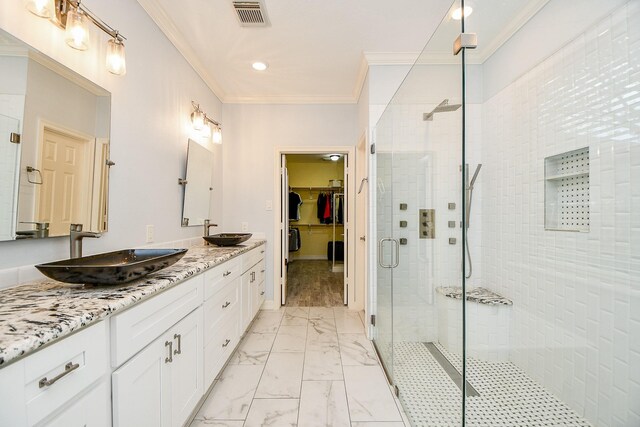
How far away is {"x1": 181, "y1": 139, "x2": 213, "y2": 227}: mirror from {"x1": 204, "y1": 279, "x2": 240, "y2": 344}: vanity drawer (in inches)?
30.8

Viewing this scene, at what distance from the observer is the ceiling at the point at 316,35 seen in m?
1.92

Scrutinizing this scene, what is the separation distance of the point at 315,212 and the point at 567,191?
557cm

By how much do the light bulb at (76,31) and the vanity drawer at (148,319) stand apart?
121 cm

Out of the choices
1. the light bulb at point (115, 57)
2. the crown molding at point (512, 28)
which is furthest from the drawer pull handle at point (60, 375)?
the crown molding at point (512, 28)

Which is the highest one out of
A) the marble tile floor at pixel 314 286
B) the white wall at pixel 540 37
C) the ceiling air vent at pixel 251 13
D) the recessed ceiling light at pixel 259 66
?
the recessed ceiling light at pixel 259 66

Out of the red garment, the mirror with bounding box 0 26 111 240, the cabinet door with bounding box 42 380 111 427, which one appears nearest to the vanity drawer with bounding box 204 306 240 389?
the cabinet door with bounding box 42 380 111 427

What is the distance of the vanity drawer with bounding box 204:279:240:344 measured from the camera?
1624 millimetres

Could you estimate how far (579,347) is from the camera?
1.54 m

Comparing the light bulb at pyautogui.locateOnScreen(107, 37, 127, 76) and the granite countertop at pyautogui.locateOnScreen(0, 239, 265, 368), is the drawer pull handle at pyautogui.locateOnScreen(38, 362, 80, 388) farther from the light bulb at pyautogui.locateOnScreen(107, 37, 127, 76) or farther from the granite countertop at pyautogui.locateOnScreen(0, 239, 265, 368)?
the light bulb at pyautogui.locateOnScreen(107, 37, 127, 76)

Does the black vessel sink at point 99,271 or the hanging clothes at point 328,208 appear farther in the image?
the hanging clothes at point 328,208

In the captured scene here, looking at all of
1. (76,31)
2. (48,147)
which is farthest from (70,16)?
(48,147)

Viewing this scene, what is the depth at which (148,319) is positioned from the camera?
3.44ft

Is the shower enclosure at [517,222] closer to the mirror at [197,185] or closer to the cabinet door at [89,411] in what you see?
the cabinet door at [89,411]

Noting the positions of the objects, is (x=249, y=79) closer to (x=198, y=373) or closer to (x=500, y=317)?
(x=198, y=373)
